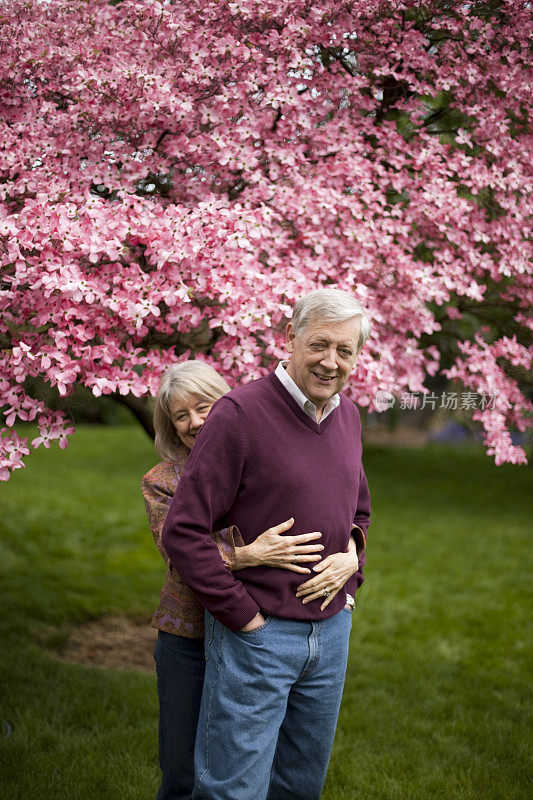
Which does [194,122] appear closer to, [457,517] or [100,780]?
[100,780]

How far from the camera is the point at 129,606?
18.9ft

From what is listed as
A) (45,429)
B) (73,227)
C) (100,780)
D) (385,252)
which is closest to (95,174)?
(73,227)

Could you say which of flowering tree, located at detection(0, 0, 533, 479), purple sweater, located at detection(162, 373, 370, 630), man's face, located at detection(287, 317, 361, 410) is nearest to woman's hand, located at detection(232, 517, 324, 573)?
purple sweater, located at detection(162, 373, 370, 630)

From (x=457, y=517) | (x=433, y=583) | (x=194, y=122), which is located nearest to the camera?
(x=194, y=122)

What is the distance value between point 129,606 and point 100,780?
2.34 m

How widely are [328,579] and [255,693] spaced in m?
0.38

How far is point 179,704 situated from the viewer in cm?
243

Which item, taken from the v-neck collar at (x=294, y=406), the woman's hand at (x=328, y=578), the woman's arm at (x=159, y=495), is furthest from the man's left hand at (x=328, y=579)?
the woman's arm at (x=159, y=495)

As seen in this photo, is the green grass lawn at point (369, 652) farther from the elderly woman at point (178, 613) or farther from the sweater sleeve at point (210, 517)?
the sweater sleeve at point (210, 517)

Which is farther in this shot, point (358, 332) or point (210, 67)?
point (210, 67)

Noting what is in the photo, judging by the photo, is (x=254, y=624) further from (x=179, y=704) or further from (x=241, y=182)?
(x=241, y=182)

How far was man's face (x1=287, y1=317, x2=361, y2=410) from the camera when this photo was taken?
7.00ft

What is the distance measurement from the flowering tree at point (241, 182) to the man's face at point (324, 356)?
3.32 ft

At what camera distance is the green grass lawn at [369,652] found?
358 cm
